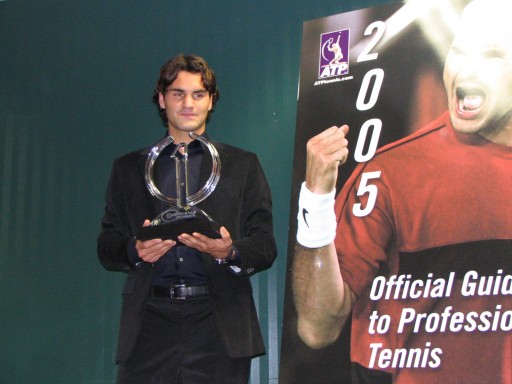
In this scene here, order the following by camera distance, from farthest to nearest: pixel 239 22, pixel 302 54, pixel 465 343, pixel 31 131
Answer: pixel 31 131
pixel 239 22
pixel 302 54
pixel 465 343

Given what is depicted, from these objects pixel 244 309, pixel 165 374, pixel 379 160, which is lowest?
pixel 165 374

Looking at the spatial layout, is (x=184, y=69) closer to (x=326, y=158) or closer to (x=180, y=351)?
(x=326, y=158)

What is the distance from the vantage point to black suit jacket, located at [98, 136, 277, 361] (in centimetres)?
234

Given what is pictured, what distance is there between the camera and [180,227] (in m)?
2.20

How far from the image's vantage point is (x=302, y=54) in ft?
10.5

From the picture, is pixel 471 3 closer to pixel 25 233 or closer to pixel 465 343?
pixel 465 343

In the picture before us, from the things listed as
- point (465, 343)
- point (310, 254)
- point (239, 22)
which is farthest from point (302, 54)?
point (465, 343)

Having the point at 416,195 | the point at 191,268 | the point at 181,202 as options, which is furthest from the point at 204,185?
the point at 416,195

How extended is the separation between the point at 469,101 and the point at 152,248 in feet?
4.52

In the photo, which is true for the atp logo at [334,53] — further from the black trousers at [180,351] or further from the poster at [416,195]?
the black trousers at [180,351]

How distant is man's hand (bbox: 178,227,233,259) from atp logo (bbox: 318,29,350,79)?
45.1 inches

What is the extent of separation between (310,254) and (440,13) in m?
1.14

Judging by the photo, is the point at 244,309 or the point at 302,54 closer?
the point at 244,309

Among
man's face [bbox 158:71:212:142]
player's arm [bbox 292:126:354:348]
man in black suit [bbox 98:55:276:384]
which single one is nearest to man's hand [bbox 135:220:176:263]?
man in black suit [bbox 98:55:276:384]
